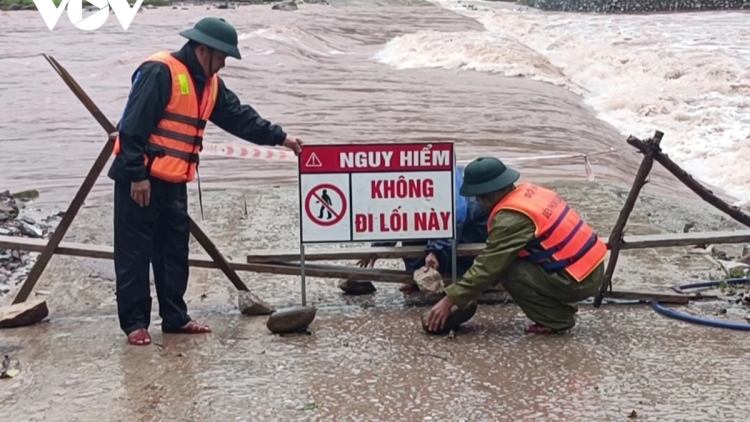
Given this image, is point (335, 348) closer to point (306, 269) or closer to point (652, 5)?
point (306, 269)

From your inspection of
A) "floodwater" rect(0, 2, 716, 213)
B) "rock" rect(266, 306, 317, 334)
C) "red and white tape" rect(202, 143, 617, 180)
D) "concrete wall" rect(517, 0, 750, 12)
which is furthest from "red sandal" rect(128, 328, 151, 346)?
"concrete wall" rect(517, 0, 750, 12)

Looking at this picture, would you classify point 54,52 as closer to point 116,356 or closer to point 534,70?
point 534,70

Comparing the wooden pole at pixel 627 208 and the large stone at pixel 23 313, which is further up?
the wooden pole at pixel 627 208

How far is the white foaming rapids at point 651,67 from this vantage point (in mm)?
18531

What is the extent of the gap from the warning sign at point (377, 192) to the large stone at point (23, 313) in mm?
1747

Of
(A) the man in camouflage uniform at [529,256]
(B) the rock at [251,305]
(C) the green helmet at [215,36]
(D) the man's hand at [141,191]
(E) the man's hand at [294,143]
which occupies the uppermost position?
(C) the green helmet at [215,36]

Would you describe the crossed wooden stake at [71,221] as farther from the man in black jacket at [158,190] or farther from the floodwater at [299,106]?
the floodwater at [299,106]

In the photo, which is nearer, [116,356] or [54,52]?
[116,356]

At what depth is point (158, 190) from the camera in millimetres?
5727

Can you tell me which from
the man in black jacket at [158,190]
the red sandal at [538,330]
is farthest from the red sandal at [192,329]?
the red sandal at [538,330]

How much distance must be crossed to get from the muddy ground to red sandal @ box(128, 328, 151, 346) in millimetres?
79

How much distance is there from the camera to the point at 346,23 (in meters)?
38.7

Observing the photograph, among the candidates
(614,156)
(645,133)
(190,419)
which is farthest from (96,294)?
(645,133)

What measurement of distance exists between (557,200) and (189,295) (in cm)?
274
